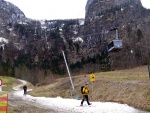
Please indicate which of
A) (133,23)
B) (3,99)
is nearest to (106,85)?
(3,99)

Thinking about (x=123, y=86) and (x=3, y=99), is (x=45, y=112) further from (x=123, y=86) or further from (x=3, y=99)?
(x=123, y=86)

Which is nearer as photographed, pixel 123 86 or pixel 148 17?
pixel 123 86

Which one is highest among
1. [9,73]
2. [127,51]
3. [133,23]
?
[133,23]

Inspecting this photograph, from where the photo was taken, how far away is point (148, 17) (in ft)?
652

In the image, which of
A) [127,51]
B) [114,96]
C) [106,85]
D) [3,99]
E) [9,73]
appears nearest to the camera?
[3,99]

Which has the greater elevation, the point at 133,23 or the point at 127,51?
the point at 133,23

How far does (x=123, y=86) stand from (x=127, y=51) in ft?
386

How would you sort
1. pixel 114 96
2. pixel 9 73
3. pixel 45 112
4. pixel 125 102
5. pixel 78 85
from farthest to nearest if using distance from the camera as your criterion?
pixel 9 73, pixel 78 85, pixel 114 96, pixel 125 102, pixel 45 112

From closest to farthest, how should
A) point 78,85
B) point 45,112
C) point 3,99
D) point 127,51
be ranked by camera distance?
point 3,99
point 45,112
point 78,85
point 127,51

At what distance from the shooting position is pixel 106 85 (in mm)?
42062

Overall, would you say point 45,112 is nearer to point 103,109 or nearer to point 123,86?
point 103,109

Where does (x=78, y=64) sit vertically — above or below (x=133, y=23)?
below

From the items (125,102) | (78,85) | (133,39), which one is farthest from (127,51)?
(125,102)

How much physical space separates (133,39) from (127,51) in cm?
1783
